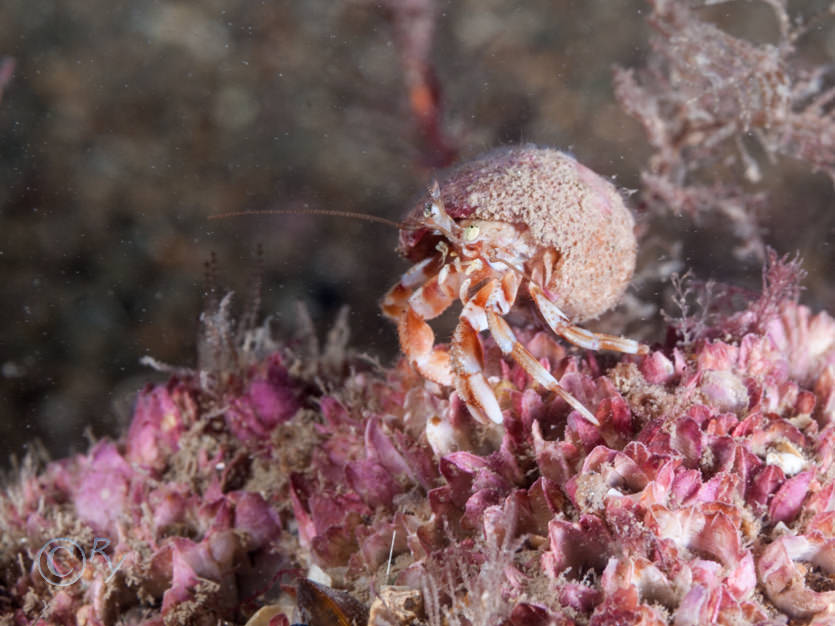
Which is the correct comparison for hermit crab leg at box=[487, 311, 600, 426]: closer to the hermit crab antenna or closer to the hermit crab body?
the hermit crab body

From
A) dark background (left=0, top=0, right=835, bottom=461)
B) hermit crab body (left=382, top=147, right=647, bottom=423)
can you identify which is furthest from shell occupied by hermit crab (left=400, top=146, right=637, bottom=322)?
dark background (left=0, top=0, right=835, bottom=461)

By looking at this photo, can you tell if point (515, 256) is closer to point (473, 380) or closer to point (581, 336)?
point (581, 336)

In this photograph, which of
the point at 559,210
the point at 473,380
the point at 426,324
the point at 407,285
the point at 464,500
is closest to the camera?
the point at 464,500

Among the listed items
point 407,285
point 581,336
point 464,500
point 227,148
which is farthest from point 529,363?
point 227,148

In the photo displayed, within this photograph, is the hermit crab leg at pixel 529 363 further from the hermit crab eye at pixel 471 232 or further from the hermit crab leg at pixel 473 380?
the hermit crab eye at pixel 471 232

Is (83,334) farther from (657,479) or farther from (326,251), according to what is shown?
(657,479)

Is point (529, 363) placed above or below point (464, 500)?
above

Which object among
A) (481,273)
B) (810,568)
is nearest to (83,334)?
(481,273)
